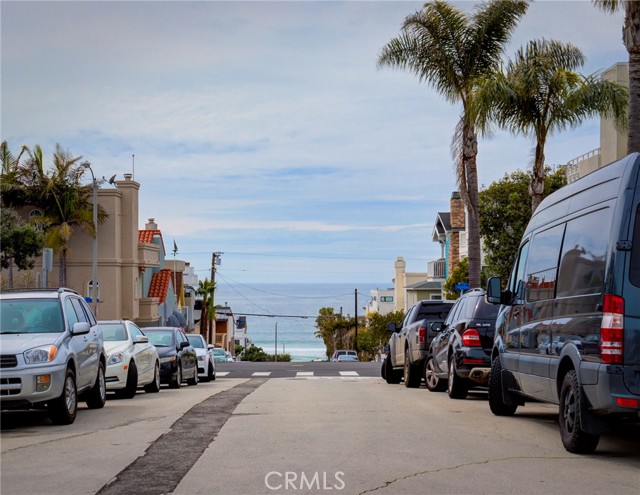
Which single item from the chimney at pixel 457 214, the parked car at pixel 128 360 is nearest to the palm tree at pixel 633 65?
the parked car at pixel 128 360

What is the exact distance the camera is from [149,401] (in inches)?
687

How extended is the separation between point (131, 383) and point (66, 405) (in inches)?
224

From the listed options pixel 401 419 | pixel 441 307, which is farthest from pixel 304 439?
pixel 441 307

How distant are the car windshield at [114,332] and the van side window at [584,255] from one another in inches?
439

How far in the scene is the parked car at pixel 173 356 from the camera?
74.2ft

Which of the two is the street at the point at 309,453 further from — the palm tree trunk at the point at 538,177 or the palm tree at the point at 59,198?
the palm tree at the point at 59,198

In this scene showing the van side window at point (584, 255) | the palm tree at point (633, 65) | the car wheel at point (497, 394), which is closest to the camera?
the van side window at point (584, 255)

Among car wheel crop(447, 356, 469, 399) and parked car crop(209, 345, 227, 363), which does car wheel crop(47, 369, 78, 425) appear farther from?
parked car crop(209, 345, 227, 363)

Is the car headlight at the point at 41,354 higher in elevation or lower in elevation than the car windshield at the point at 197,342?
higher

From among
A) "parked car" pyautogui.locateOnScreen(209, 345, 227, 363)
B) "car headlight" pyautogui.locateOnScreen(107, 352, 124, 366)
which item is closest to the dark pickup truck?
"car headlight" pyautogui.locateOnScreen(107, 352, 124, 366)

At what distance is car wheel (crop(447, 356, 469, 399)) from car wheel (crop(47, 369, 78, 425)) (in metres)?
6.49

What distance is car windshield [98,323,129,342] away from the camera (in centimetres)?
1930

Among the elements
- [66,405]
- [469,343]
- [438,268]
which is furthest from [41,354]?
[438,268]

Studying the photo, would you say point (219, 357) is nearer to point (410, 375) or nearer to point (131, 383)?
point (410, 375)
